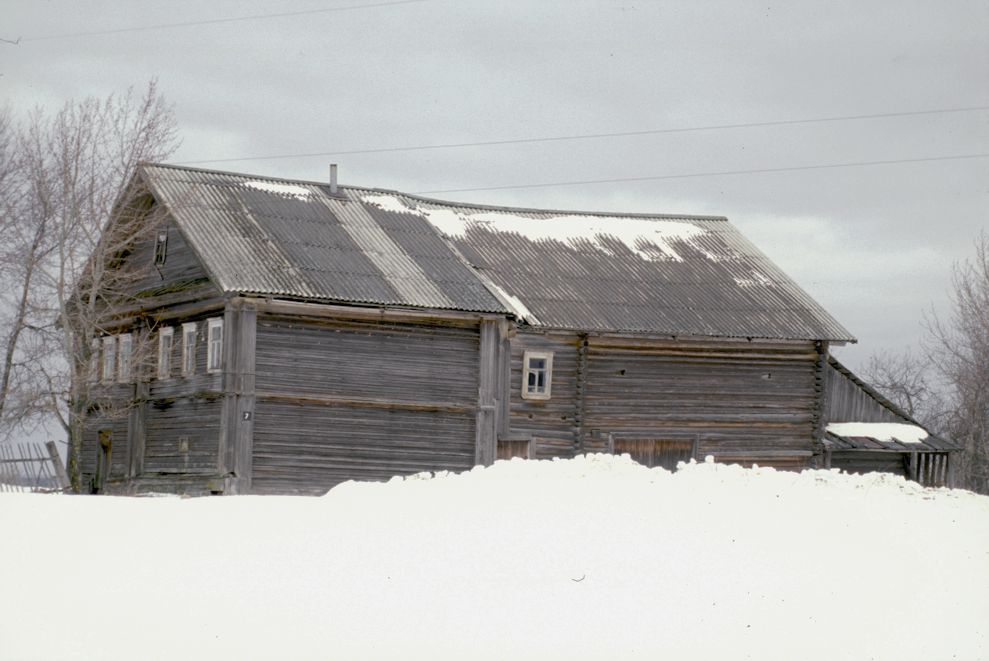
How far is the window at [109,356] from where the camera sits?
35500 mm

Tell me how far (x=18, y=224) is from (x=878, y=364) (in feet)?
149

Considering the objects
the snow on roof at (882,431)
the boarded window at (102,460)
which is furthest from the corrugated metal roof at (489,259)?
the boarded window at (102,460)

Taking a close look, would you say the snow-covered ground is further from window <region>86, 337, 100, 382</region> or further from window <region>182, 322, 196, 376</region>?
window <region>86, 337, 100, 382</region>

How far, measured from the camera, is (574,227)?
40.5m

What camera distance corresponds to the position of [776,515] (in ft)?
66.5

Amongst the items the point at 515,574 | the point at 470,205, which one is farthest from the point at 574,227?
the point at 515,574

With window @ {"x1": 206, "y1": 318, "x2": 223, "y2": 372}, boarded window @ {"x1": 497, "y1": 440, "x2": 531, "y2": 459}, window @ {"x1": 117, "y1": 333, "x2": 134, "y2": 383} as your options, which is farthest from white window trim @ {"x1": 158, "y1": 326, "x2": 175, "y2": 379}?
boarded window @ {"x1": 497, "y1": 440, "x2": 531, "y2": 459}

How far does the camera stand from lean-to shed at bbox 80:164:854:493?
30.4 metres

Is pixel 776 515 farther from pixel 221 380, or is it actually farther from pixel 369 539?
pixel 221 380

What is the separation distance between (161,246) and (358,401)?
252 inches

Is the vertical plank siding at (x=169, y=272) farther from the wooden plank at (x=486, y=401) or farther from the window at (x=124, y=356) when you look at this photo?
the wooden plank at (x=486, y=401)

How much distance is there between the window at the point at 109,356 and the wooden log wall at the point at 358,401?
7084 millimetres

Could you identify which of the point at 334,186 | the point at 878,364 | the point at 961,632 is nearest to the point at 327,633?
the point at 961,632

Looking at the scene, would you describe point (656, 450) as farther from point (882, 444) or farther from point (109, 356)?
point (109, 356)
